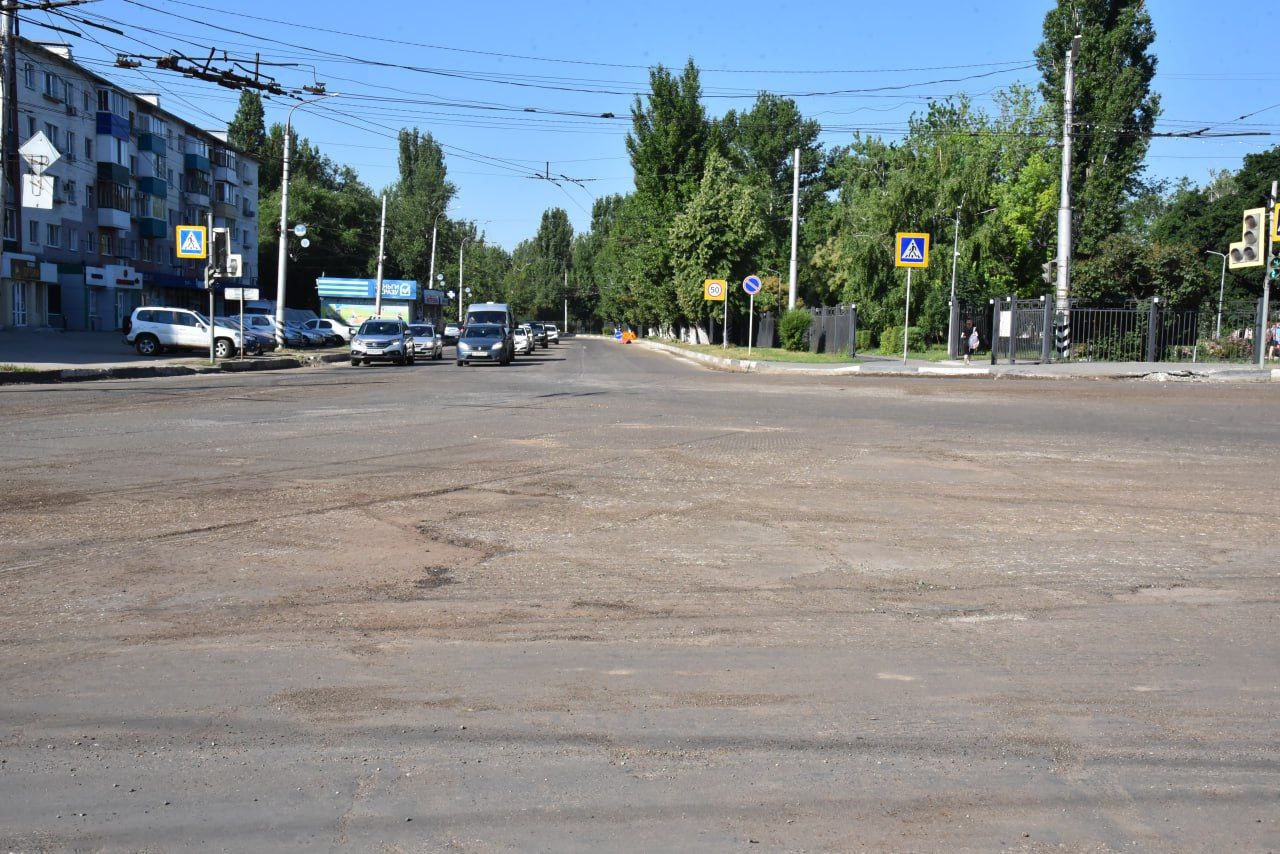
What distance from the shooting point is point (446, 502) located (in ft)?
30.7

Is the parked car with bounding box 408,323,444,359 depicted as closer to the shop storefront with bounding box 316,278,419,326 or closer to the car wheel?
the car wheel

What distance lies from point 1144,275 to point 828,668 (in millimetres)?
42096

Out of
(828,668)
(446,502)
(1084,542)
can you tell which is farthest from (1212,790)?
(446,502)

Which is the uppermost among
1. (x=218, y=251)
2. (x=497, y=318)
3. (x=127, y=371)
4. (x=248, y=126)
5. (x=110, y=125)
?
(x=248, y=126)

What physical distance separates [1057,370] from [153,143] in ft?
195

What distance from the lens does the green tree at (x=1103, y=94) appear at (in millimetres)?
53969

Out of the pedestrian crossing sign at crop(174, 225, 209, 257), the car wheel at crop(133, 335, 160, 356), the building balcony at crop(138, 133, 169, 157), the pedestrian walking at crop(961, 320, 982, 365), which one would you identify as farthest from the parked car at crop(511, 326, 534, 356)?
the building balcony at crop(138, 133, 169, 157)

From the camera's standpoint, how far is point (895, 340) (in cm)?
5328

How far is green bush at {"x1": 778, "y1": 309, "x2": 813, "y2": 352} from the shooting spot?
161 feet

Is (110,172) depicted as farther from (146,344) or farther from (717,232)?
(717,232)

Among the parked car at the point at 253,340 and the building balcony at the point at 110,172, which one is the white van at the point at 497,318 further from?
the building balcony at the point at 110,172

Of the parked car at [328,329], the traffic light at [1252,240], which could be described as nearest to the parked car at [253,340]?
the parked car at [328,329]

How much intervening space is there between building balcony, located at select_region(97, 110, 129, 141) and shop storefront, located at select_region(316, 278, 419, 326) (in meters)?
18.9

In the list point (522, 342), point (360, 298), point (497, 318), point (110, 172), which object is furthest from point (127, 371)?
point (360, 298)
